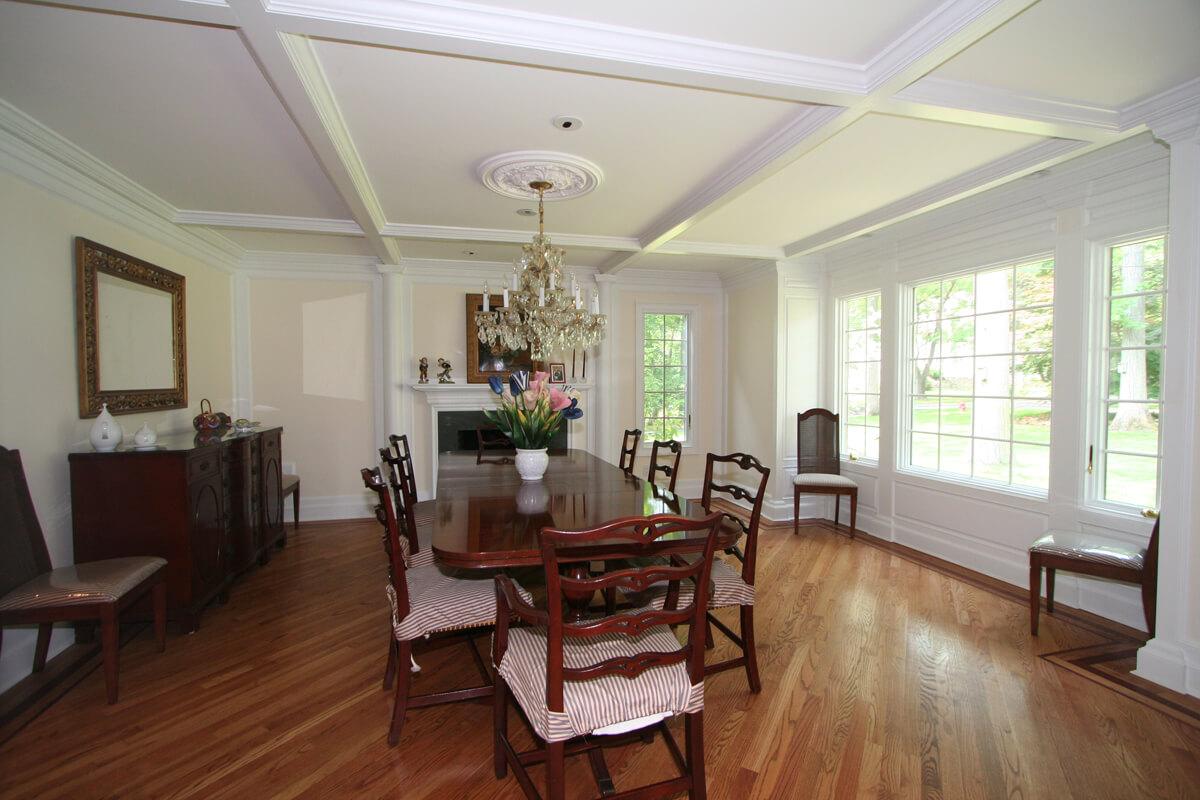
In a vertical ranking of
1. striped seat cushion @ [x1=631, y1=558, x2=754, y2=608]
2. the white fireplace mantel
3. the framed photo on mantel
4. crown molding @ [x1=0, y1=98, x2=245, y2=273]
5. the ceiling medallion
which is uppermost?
the ceiling medallion

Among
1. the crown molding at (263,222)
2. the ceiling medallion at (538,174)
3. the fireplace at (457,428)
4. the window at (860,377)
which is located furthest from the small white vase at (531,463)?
the window at (860,377)

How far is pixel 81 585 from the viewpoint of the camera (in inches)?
90.9

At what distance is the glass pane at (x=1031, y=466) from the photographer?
3.51 metres

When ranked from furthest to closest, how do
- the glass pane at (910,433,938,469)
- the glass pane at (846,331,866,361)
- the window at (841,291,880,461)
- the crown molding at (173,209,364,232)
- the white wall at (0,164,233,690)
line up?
the glass pane at (846,331,866,361), the window at (841,291,880,461), the glass pane at (910,433,938,469), the crown molding at (173,209,364,232), the white wall at (0,164,233,690)

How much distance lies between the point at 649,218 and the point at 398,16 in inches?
99.4

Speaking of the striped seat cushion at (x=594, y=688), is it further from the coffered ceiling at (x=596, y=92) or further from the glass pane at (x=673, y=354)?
the glass pane at (x=673, y=354)

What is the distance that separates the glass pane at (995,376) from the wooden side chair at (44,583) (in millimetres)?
5033

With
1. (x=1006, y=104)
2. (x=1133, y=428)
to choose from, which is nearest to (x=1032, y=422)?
(x=1133, y=428)

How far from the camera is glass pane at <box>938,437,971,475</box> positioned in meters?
4.07

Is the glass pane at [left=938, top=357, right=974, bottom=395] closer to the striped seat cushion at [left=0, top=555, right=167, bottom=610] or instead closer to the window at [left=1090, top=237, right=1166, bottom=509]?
the window at [left=1090, top=237, right=1166, bottom=509]

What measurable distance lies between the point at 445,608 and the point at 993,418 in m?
3.80

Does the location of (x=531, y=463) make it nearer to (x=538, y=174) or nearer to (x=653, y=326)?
(x=538, y=174)

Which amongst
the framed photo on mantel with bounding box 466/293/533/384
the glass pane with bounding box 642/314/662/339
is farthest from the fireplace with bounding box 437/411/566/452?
the glass pane with bounding box 642/314/662/339

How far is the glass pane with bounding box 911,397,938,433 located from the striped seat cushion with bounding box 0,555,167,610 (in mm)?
5006
